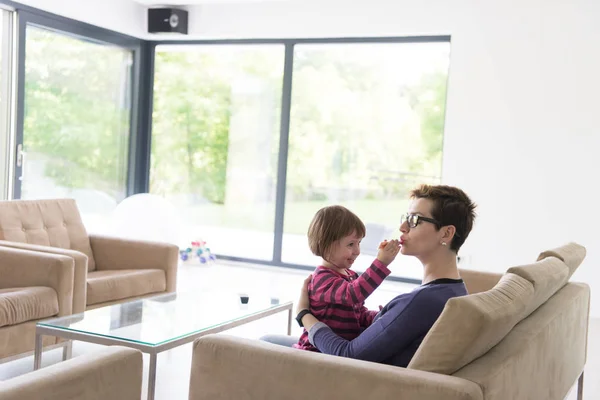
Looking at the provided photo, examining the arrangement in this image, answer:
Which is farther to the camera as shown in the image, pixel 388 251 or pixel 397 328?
pixel 388 251

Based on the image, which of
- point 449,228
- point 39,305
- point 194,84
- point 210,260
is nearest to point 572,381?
point 449,228

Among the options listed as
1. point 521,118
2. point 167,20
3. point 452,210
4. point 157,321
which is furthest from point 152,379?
point 167,20

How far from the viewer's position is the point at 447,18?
255 inches

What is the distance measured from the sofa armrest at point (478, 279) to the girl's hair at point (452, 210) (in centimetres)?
157

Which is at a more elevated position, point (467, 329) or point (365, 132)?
point (365, 132)

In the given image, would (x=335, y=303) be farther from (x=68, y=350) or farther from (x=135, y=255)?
(x=135, y=255)

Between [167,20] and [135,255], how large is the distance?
3.16 metres

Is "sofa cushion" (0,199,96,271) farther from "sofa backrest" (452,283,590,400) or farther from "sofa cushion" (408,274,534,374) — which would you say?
"sofa cushion" (408,274,534,374)

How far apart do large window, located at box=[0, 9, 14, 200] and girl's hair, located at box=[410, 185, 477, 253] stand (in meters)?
4.78

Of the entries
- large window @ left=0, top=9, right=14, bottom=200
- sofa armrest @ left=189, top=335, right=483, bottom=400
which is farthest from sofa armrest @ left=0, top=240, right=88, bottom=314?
large window @ left=0, top=9, right=14, bottom=200

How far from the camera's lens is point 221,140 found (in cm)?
784

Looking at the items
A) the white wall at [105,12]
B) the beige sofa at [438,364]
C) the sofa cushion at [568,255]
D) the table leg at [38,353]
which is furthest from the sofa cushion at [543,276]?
the white wall at [105,12]

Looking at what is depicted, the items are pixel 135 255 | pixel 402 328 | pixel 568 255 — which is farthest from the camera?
pixel 135 255

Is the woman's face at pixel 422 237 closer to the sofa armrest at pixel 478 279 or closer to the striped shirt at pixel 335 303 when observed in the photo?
the striped shirt at pixel 335 303
